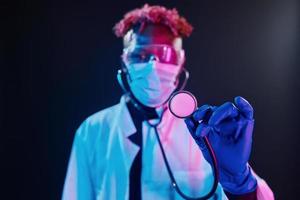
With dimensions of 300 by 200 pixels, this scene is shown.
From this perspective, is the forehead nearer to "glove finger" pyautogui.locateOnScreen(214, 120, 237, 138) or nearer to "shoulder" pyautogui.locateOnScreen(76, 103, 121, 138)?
"shoulder" pyautogui.locateOnScreen(76, 103, 121, 138)

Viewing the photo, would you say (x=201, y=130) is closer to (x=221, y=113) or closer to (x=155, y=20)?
(x=221, y=113)

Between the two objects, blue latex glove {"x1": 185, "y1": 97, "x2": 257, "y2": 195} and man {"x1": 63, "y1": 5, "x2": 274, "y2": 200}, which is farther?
man {"x1": 63, "y1": 5, "x2": 274, "y2": 200}

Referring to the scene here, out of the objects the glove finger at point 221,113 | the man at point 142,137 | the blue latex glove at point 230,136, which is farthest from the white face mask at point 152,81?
the glove finger at point 221,113

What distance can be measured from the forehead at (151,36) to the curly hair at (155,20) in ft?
0.07

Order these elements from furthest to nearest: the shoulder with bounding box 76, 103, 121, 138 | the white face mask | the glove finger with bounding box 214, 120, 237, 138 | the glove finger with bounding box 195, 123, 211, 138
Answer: the shoulder with bounding box 76, 103, 121, 138 < the white face mask < the glove finger with bounding box 214, 120, 237, 138 < the glove finger with bounding box 195, 123, 211, 138

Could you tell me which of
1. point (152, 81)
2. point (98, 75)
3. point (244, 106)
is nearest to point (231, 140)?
point (244, 106)

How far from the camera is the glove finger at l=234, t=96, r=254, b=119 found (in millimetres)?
946

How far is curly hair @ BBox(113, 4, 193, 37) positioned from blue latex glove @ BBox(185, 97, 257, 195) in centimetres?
74

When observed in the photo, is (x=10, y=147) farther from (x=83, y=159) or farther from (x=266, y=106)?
(x=266, y=106)

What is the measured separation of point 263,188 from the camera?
119 cm

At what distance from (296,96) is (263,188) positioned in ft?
2.40

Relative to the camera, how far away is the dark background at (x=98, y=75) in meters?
1.76

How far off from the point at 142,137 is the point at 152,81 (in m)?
0.23

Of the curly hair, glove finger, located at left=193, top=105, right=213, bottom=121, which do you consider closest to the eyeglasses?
the curly hair
